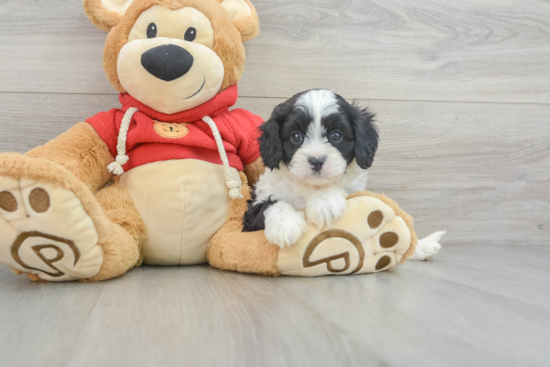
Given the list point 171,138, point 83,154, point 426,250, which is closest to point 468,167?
point 426,250

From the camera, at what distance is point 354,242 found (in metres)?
1.08

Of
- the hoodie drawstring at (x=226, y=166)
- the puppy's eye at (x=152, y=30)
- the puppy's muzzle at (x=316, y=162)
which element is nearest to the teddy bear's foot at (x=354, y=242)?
the puppy's muzzle at (x=316, y=162)

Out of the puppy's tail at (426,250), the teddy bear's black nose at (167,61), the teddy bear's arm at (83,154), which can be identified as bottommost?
the puppy's tail at (426,250)

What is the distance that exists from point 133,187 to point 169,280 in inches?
12.7

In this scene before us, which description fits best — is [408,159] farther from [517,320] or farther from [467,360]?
[467,360]

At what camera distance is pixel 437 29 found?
1.78 meters

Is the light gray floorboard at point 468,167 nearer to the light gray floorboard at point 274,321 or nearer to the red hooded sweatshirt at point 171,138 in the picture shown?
the red hooded sweatshirt at point 171,138

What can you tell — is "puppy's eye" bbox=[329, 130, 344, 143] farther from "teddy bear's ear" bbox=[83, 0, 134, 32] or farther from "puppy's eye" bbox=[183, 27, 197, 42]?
"teddy bear's ear" bbox=[83, 0, 134, 32]

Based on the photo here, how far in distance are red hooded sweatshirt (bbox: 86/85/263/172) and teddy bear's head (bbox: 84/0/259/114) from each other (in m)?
0.03

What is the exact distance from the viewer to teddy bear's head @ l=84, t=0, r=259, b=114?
115cm

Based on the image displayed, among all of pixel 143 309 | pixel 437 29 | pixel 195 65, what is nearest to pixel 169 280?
pixel 143 309

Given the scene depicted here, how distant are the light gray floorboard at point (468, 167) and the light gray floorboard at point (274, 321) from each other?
0.68 m

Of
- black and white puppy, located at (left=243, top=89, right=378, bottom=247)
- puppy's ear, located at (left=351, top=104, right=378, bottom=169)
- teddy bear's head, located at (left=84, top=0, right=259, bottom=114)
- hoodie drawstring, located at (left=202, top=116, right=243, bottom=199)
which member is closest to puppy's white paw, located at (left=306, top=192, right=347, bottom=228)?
black and white puppy, located at (left=243, top=89, right=378, bottom=247)

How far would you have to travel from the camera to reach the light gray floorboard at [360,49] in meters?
1.56
